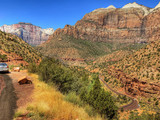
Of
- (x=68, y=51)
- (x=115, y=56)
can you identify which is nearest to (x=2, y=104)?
(x=115, y=56)

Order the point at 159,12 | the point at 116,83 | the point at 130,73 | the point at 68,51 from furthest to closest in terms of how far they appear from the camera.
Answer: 1. the point at 159,12
2. the point at 68,51
3. the point at 116,83
4. the point at 130,73

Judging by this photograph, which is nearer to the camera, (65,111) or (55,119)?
(55,119)

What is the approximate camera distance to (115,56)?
96.4m

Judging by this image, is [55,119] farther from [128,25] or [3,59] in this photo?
[128,25]

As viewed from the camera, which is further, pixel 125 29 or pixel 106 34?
pixel 106 34

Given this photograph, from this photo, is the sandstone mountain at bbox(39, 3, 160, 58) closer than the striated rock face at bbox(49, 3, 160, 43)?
Yes

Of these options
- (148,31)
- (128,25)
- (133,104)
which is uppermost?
(128,25)

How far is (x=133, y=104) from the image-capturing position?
35969 mm

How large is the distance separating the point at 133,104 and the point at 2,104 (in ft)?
132

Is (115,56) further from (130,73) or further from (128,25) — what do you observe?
(128,25)

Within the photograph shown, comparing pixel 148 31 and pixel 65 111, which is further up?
pixel 148 31

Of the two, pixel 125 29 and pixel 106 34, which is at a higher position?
pixel 125 29

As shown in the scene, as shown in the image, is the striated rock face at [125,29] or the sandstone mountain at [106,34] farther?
the striated rock face at [125,29]

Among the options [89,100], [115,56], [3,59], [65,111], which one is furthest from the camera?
[115,56]
